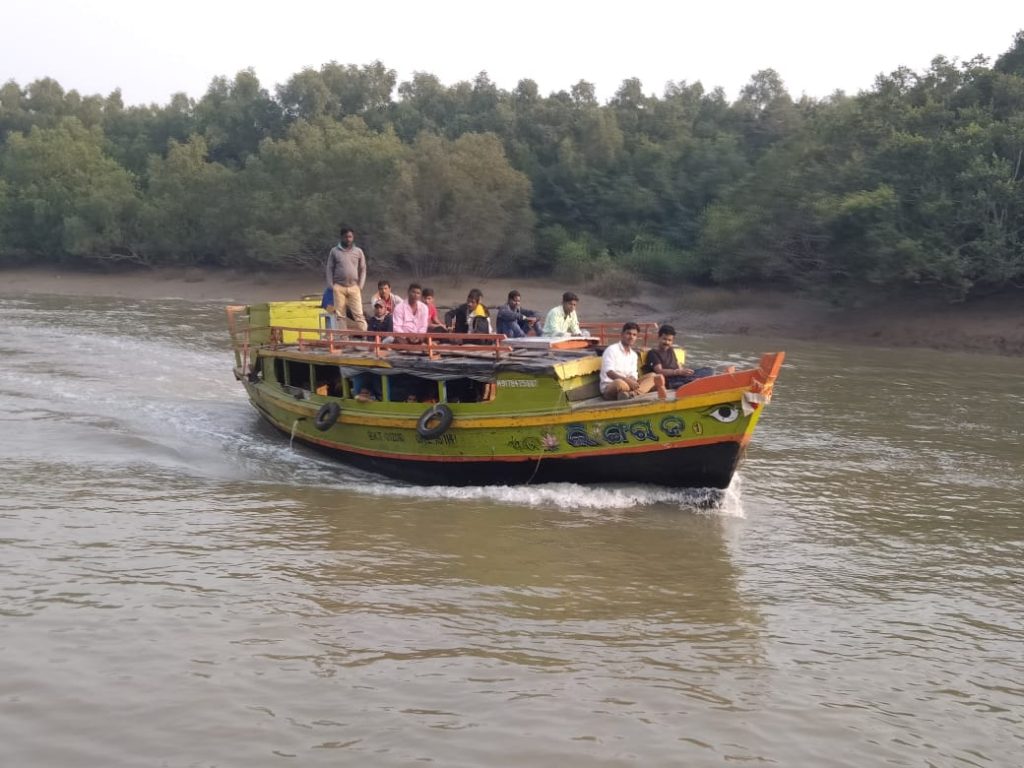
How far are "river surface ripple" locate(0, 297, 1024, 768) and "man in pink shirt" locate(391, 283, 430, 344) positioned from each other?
1.89m

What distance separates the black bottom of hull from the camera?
10.1 m

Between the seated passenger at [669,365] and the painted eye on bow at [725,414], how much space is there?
1.19m

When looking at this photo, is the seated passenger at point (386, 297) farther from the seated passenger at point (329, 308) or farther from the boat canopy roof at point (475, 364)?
the seated passenger at point (329, 308)

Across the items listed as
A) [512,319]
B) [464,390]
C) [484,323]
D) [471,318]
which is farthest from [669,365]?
[471,318]

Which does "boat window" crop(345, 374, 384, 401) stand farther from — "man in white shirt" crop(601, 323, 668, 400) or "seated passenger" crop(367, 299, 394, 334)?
"man in white shirt" crop(601, 323, 668, 400)

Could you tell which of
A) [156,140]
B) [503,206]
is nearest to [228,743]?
[503,206]

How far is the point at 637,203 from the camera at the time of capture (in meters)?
39.8

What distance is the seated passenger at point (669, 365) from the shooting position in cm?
1095

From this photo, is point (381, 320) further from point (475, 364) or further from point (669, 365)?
point (669, 365)

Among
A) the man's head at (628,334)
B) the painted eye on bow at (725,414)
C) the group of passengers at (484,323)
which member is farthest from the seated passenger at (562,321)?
the painted eye on bow at (725,414)

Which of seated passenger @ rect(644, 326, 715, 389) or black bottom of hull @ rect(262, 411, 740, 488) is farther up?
seated passenger @ rect(644, 326, 715, 389)

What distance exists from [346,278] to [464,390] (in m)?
3.26

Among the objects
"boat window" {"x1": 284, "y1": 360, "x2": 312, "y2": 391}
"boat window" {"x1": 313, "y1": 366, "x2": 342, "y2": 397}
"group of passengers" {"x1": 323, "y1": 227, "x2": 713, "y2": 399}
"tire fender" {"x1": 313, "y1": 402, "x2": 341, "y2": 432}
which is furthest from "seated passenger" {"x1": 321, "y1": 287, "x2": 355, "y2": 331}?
"tire fender" {"x1": 313, "y1": 402, "x2": 341, "y2": 432}

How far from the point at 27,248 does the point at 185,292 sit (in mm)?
12272
